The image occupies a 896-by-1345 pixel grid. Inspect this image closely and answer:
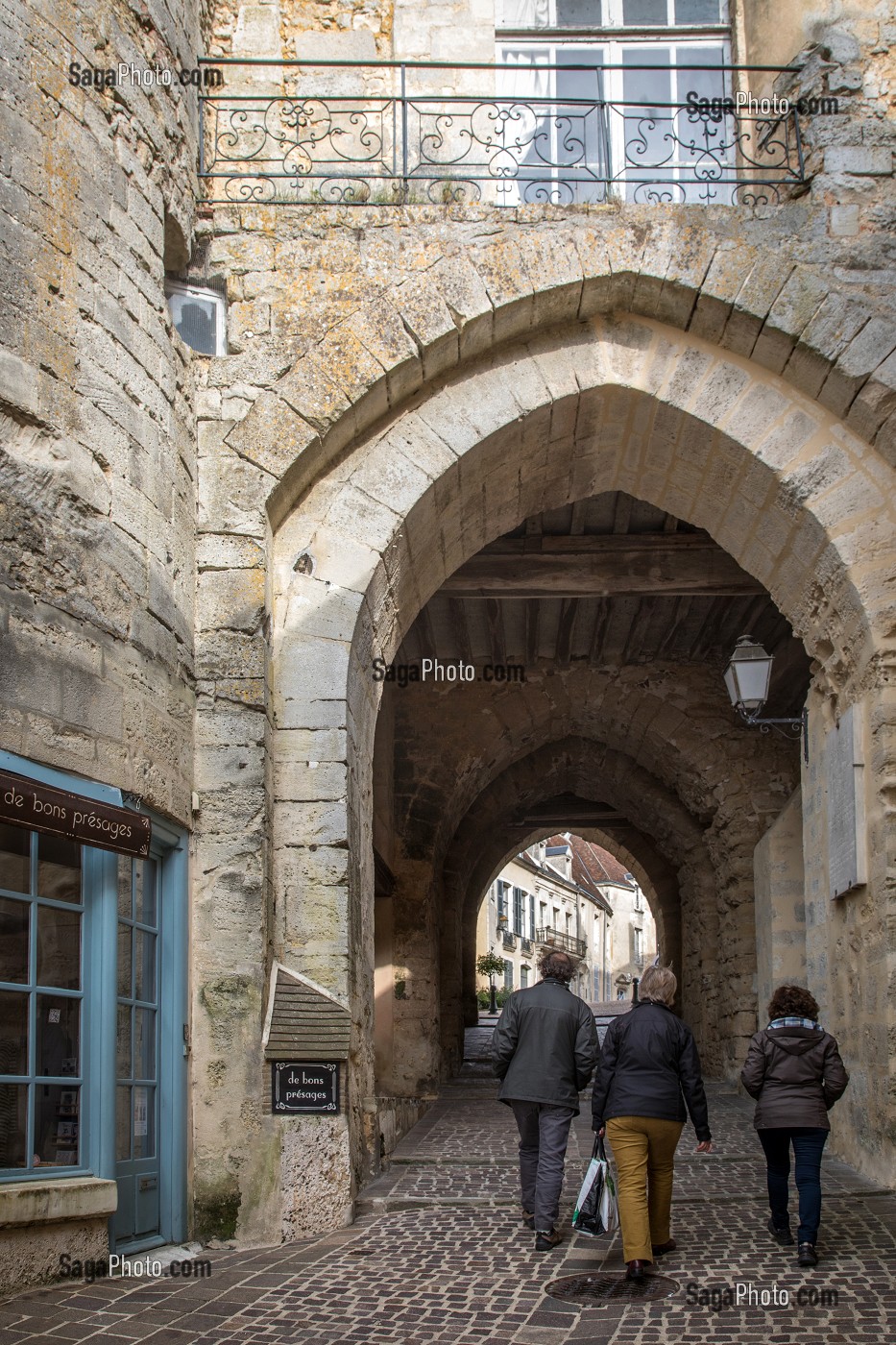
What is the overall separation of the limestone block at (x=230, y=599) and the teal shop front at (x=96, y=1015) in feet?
3.02

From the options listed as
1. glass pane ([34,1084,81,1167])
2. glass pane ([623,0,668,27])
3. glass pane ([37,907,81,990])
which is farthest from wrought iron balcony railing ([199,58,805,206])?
glass pane ([34,1084,81,1167])

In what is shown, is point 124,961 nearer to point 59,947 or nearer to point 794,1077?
point 59,947

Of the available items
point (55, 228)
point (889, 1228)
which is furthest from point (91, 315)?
point (889, 1228)

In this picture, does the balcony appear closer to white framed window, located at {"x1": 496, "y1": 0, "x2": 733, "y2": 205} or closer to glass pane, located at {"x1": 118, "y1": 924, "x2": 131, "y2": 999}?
white framed window, located at {"x1": 496, "y1": 0, "x2": 733, "y2": 205}

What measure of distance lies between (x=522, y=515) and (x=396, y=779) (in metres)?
4.59

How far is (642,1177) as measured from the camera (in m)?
4.30

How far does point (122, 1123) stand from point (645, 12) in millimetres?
6553

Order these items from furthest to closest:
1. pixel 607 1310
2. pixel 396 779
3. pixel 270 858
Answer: pixel 396 779, pixel 270 858, pixel 607 1310

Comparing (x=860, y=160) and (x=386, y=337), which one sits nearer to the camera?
(x=386, y=337)

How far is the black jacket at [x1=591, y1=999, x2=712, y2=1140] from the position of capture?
4.39 metres

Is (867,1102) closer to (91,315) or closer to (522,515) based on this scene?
(522,515)

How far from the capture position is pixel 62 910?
169 inches
